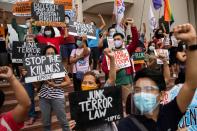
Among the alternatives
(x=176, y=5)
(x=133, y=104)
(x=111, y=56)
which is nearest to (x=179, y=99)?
(x=133, y=104)

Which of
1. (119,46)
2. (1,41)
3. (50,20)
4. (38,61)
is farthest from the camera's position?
(1,41)

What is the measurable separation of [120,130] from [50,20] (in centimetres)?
481

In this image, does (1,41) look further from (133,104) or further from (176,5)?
(176,5)

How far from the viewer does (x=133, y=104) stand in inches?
102

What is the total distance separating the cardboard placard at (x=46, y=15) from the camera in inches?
267

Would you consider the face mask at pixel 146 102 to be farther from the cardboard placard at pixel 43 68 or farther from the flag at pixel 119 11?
the flag at pixel 119 11

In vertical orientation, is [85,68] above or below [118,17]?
below

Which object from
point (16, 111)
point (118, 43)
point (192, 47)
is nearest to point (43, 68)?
point (118, 43)

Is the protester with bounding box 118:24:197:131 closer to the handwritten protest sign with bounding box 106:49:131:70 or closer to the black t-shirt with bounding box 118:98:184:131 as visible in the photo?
the black t-shirt with bounding box 118:98:184:131

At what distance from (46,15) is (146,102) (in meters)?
4.71

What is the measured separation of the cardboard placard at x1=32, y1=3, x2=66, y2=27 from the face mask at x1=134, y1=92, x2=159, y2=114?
4.49 metres

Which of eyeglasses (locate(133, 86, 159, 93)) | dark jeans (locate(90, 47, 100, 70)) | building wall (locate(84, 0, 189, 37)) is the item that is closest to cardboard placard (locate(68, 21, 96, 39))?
dark jeans (locate(90, 47, 100, 70))

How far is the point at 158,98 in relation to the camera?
2.55 metres

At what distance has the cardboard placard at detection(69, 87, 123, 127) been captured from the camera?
11.9 ft
